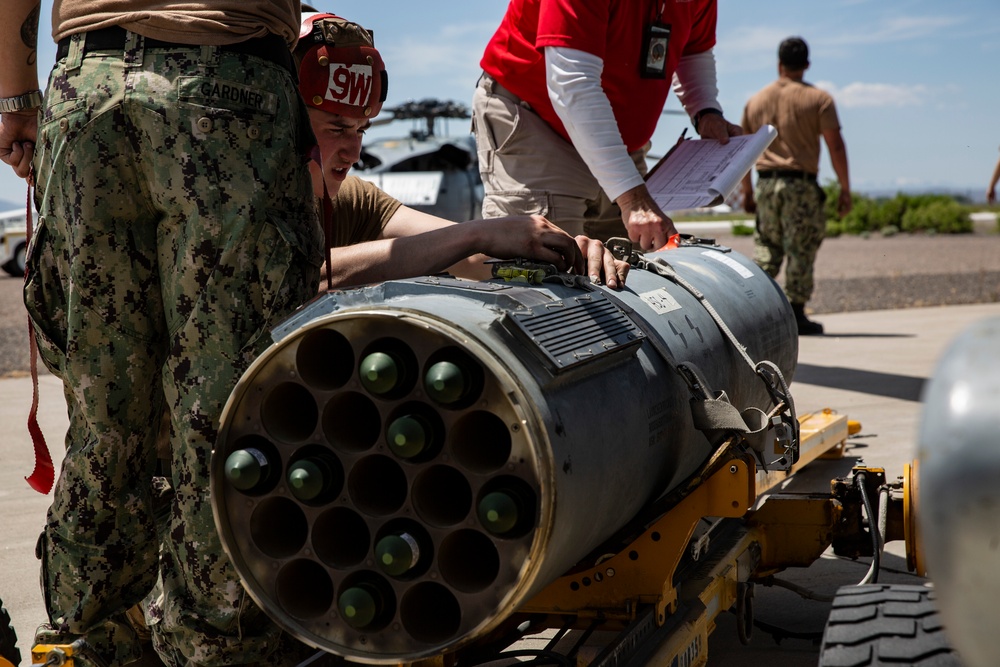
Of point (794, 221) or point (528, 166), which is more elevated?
point (528, 166)

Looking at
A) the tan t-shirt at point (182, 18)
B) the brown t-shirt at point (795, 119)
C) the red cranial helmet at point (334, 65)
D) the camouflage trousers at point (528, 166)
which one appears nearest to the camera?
the tan t-shirt at point (182, 18)

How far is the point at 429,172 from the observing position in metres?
14.8

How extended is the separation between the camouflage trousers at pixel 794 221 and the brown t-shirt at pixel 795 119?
15 centimetres

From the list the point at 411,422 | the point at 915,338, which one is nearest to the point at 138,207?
the point at 411,422

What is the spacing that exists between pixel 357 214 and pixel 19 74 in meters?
1.04

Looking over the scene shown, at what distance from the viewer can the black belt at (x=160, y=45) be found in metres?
1.99

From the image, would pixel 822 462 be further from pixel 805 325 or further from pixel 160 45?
pixel 805 325

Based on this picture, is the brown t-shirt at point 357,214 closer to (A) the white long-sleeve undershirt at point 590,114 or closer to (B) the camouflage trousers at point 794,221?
(A) the white long-sleeve undershirt at point 590,114

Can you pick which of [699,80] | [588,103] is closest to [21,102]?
[588,103]

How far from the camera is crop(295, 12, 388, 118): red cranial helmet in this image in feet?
8.55

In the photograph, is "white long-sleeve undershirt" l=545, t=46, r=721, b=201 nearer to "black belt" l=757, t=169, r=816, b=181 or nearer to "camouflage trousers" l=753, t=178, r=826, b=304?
"camouflage trousers" l=753, t=178, r=826, b=304

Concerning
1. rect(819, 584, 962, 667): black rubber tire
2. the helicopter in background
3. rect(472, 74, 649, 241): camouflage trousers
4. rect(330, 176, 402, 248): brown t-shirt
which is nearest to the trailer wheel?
the helicopter in background

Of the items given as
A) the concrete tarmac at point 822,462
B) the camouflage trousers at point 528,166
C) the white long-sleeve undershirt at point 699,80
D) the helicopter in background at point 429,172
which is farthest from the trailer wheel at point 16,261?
the white long-sleeve undershirt at point 699,80

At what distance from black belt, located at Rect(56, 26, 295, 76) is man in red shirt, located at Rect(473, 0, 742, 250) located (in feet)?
3.96
